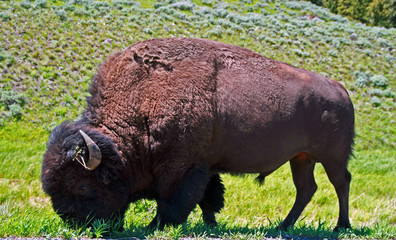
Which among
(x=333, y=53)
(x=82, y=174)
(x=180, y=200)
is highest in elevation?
(x=82, y=174)

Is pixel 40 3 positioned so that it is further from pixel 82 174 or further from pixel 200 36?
pixel 82 174

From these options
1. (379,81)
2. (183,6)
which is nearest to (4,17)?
(183,6)

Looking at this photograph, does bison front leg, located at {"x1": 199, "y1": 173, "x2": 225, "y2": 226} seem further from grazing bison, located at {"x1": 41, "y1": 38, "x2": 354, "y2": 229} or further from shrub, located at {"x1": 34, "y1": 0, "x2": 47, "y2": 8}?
shrub, located at {"x1": 34, "y1": 0, "x2": 47, "y2": 8}

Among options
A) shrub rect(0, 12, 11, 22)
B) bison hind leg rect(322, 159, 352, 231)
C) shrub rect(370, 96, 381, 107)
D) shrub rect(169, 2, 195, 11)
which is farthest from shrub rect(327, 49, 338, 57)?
bison hind leg rect(322, 159, 352, 231)

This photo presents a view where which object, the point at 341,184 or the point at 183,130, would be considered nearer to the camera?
the point at 183,130

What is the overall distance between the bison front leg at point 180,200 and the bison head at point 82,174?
0.51 metres

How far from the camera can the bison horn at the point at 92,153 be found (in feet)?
Answer: 15.1

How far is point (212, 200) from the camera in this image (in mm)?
6016

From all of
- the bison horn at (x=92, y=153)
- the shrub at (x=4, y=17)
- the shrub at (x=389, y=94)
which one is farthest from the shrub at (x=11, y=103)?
the shrub at (x=389, y=94)

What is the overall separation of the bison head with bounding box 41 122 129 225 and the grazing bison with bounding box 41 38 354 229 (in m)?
0.01

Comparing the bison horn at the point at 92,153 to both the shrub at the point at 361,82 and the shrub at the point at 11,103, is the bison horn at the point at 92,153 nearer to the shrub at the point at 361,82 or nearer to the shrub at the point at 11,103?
the shrub at the point at 11,103

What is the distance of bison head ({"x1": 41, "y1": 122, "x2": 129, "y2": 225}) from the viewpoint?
15.4 ft

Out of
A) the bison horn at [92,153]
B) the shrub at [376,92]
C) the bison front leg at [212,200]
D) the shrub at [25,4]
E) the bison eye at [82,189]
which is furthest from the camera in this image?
the shrub at [376,92]

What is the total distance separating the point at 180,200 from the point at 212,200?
1.16 meters
